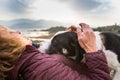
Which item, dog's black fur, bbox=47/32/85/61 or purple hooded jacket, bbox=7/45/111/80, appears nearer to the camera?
purple hooded jacket, bbox=7/45/111/80

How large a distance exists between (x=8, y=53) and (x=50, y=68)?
0.27 m

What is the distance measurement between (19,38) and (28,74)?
0.23 metres

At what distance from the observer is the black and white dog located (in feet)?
7.65

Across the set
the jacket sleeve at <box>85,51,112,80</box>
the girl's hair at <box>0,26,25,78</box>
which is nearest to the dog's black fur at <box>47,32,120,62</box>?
the jacket sleeve at <box>85,51,112,80</box>

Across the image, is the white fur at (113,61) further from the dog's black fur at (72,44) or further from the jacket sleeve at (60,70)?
the jacket sleeve at (60,70)

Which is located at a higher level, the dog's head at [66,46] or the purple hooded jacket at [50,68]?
the dog's head at [66,46]

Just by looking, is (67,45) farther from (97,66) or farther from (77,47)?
(97,66)

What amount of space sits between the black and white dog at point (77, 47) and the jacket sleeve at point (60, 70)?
0.20 meters

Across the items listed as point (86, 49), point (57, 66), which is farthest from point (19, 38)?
point (86, 49)

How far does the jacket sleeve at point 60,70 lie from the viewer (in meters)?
2.00

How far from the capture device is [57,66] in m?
2.03

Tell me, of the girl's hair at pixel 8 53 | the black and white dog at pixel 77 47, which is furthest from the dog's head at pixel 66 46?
the girl's hair at pixel 8 53

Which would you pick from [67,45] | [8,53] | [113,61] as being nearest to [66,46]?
[67,45]

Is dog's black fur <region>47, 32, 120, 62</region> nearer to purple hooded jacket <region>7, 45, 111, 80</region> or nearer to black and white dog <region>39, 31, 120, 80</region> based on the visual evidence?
→ black and white dog <region>39, 31, 120, 80</region>
